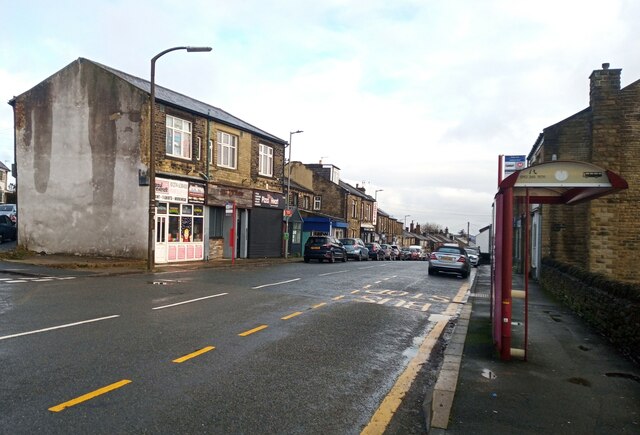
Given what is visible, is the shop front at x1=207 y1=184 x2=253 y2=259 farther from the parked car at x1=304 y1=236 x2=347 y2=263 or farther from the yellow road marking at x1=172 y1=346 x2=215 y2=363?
the yellow road marking at x1=172 y1=346 x2=215 y2=363

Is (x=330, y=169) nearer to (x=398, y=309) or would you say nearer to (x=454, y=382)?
(x=398, y=309)

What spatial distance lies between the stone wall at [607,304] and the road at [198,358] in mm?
2951

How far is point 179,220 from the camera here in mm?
24828

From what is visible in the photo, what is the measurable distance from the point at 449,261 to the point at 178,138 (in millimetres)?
14578

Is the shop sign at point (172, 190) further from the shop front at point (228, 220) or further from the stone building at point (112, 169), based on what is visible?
the shop front at point (228, 220)

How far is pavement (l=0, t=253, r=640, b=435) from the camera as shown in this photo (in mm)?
4445

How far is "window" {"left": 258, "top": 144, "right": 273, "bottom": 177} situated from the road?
782 inches

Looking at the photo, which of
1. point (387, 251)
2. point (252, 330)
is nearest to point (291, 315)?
point (252, 330)

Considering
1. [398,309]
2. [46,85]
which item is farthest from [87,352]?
[46,85]

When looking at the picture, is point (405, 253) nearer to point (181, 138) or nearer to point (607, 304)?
point (181, 138)

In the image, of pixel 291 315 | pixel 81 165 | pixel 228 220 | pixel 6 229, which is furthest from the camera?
pixel 6 229

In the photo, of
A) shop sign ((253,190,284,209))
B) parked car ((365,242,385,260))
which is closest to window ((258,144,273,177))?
shop sign ((253,190,284,209))

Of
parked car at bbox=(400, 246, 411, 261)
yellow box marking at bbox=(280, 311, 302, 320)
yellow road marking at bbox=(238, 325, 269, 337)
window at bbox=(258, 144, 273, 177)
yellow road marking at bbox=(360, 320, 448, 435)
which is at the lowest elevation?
parked car at bbox=(400, 246, 411, 261)

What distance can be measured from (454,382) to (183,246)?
69.6ft
